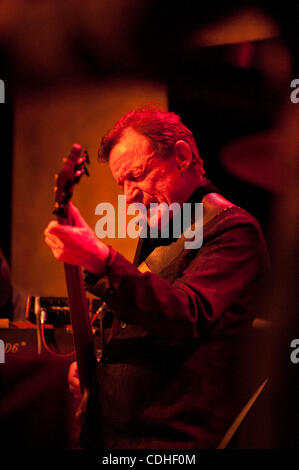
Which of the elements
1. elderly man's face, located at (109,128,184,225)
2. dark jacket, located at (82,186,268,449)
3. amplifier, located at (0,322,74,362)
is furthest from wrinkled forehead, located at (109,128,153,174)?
amplifier, located at (0,322,74,362)

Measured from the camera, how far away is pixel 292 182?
170 centimetres

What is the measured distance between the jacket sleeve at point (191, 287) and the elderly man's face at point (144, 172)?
0.22 m

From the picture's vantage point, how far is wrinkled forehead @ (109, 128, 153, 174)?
1.39m

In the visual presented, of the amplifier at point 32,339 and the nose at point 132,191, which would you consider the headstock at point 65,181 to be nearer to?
the nose at point 132,191

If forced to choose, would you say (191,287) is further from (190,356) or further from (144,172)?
(144,172)

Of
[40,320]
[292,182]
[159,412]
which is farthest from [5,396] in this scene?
[292,182]

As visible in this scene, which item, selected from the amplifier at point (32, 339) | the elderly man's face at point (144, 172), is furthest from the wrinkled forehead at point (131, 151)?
the amplifier at point (32, 339)

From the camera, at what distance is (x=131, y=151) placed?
1.40m

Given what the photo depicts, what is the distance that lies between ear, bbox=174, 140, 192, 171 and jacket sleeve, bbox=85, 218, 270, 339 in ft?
0.87

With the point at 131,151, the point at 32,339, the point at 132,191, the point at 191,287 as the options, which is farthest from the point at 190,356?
the point at 32,339

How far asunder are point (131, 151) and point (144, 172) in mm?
75

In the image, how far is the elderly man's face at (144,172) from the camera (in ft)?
4.57

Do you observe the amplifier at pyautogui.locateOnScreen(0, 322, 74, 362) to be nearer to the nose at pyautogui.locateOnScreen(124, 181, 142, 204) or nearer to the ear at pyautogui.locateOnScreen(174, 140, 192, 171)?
the nose at pyautogui.locateOnScreen(124, 181, 142, 204)

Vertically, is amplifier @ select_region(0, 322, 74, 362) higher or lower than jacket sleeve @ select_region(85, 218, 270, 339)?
lower
